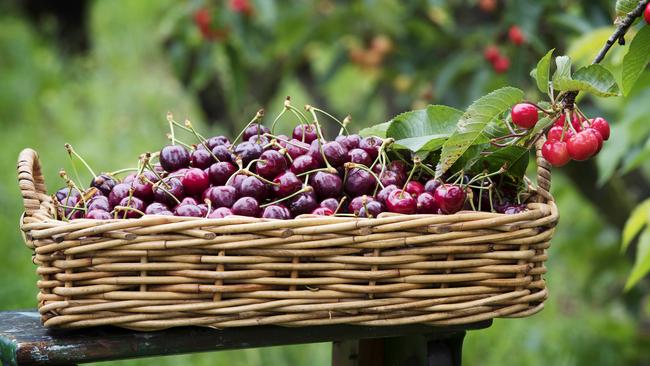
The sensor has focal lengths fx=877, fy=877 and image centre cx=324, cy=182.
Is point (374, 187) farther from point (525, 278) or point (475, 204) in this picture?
Result: point (525, 278)

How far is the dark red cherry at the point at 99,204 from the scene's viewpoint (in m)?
1.25

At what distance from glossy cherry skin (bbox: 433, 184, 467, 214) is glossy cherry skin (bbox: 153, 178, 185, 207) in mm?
373

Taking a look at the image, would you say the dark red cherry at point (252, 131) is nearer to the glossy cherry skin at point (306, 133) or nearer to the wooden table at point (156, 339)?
the glossy cherry skin at point (306, 133)

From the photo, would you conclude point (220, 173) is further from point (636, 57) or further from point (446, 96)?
point (446, 96)

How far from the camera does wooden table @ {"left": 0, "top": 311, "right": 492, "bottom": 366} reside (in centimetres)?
115

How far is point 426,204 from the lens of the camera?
1.25 m

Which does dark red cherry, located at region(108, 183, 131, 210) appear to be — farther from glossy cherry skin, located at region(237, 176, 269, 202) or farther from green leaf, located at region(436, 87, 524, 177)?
green leaf, located at region(436, 87, 524, 177)

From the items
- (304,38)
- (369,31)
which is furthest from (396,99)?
(304,38)

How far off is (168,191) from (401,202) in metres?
0.34

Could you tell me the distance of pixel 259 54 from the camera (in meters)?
3.10

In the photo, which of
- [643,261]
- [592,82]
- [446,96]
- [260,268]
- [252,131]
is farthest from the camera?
[446,96]

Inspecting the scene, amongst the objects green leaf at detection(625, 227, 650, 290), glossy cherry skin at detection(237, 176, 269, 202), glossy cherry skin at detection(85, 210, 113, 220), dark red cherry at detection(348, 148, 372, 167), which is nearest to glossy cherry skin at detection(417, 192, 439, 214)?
dark red cherry at detection(348, 148, 372, 167)

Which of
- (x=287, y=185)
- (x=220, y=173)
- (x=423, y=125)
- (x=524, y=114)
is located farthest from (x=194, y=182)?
(x=524, y=114)

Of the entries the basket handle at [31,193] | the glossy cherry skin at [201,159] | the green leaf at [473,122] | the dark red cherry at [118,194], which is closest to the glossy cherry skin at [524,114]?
the green leaf at [473,122]
